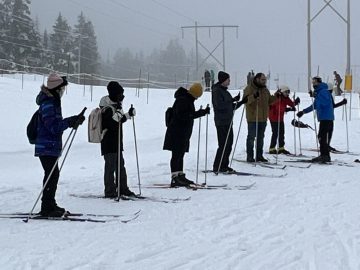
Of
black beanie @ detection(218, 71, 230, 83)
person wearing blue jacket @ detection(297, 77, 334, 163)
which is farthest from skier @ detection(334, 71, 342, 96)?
black beanie @ detection(218, 71, 230, 83)

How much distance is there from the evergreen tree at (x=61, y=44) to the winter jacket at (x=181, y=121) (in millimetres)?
50718

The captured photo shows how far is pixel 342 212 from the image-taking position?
22.2 feet

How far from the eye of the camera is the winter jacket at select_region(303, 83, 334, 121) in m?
12.1

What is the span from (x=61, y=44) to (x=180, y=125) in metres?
56.4

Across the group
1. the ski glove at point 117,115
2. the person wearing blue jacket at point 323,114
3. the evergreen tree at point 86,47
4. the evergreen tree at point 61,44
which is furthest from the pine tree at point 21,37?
the ski glove at point 117,115

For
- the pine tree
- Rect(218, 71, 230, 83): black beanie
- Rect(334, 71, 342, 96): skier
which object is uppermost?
the pine tree

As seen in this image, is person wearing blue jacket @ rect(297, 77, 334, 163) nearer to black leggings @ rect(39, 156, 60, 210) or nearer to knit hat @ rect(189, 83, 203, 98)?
knit hat @ rect(189, 83, 203, 98)

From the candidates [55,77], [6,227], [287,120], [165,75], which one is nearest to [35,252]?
[6,227]

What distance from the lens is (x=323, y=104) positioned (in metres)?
12.1

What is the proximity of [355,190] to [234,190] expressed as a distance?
76.5 inches

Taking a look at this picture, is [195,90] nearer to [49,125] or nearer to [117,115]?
[117,115]

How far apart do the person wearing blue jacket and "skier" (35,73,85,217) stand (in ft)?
23.0

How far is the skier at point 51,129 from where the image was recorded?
6.50 meters

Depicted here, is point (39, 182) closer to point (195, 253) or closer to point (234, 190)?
point (234, 190)
